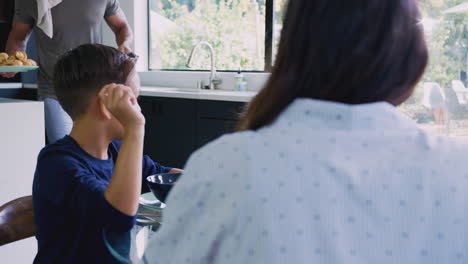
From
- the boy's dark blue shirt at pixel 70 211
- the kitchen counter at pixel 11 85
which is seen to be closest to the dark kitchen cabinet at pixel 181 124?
the kitchen counter at pixel 11 85

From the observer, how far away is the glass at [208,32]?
152 inches

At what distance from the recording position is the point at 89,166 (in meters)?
1.14

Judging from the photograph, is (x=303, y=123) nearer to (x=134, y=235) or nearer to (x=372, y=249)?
(x=372, y=249)

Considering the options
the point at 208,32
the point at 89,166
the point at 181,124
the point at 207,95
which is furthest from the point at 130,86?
the point at 208,32

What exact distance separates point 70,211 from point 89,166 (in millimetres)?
115

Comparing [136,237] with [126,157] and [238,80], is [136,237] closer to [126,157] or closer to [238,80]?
[126,157]

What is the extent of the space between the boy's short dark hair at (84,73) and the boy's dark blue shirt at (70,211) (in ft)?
0.44

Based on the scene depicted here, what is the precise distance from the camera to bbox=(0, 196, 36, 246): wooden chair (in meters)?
1.21

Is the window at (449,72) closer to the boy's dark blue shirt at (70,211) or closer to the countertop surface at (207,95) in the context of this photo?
the countertop surface at (207,95)

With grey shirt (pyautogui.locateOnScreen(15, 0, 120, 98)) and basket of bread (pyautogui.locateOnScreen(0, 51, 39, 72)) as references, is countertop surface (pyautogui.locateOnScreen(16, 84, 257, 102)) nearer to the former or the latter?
grey shirt (pyautogui.locateOnScreen(15, 0, 120, 98))

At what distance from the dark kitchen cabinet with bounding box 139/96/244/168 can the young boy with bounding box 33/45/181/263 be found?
190 cm

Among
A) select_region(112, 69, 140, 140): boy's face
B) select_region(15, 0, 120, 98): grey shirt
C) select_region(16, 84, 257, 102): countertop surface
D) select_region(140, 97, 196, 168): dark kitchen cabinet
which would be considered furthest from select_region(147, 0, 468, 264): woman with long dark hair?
select_region(140, 97, 196, 168): dark kitchen cabinet

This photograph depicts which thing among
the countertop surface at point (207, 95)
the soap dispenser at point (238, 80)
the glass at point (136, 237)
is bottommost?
the glass at point (136, 237)

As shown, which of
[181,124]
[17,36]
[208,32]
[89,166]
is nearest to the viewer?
[89,166]
